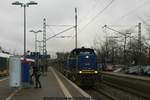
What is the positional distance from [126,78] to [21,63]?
23644 millimetres

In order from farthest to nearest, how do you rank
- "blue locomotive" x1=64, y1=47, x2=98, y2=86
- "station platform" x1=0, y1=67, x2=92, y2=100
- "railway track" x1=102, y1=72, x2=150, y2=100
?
1. "blue locomotive" x1=64, y1=47, x2=98, y2=86
2. "railway track" x1=102, y1=72, x2=150, y2=100
3. "station platform" x1=0, y1=67, x2=92, y2=100

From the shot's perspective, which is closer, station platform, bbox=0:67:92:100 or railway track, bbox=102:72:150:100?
station platform, bbox=0:67:92:100

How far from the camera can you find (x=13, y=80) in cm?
2500

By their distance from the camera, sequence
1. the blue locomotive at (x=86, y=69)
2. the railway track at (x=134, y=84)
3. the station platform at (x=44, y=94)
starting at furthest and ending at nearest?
the blue locomotive at (x=86, y=69), the railway track at (x=134, y=84), the station platform at (x=44, y=94)

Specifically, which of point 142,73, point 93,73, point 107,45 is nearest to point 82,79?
point 93,73

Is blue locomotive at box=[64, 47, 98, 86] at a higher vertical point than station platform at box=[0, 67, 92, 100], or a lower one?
higher

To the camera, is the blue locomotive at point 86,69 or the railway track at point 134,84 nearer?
the railway track at point 134,84

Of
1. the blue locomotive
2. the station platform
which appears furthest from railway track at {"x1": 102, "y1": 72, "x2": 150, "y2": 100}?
the station platform

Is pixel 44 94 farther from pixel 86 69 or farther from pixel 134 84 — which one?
pixel 134 84

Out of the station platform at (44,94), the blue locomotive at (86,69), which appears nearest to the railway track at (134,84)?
the blue locomotive at (86,69)

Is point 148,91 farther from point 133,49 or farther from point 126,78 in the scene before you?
point 133,49

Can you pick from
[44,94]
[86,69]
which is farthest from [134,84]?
[44,94]

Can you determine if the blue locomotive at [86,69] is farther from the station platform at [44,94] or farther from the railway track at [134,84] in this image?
the station platform at [44,94]

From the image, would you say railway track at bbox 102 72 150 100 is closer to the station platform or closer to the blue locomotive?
the blue locomotive
